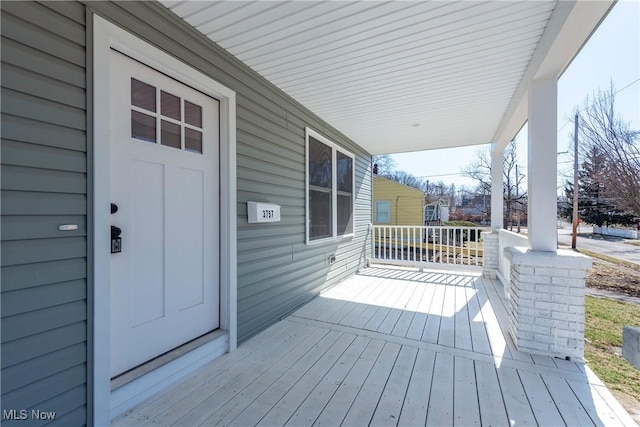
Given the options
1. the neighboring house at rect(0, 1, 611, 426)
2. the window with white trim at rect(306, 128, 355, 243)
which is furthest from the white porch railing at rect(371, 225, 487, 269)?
the neighboring house at rect(0, 1, 611, 426)

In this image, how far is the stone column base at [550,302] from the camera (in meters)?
2.24

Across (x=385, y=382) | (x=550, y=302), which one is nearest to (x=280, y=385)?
(x=385, y=382)

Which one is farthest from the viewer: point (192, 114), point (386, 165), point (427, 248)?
point (386, 165)

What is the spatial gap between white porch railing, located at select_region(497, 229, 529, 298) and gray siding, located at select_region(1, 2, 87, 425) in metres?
3.98

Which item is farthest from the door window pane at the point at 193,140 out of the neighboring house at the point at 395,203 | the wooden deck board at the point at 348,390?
the neighboring house at the point at 395,203

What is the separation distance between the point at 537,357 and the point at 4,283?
3502 millimetres

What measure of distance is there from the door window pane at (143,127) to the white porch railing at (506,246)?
3854 mm

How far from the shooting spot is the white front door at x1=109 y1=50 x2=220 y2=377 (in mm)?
1726

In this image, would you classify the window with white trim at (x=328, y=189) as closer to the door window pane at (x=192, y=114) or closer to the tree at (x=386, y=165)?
the door window pane at (x=192, y=114)

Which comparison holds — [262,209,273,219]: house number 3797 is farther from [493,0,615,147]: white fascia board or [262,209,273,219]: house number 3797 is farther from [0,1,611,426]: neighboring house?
[493,0,615,147]: white fascia board

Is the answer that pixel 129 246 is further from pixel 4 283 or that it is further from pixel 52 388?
pixel 52 388

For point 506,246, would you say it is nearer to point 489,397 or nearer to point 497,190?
point 497,190

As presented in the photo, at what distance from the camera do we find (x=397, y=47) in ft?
7.55

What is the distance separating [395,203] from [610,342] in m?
11.2
